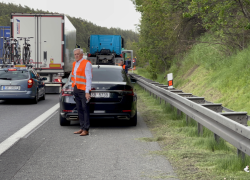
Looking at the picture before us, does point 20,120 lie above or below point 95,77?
below

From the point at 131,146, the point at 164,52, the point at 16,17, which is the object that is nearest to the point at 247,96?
the point at 131,146

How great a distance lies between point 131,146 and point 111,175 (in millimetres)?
2073

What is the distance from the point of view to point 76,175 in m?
5.43

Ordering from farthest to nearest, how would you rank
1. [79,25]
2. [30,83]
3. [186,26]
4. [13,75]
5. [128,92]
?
[79,25]
[186,26]
[13,75]
[30,83]
[128,92]

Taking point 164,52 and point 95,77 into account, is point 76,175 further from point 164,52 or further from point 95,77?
point 164,52

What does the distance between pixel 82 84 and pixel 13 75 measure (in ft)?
26.5

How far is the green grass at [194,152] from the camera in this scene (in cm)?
544

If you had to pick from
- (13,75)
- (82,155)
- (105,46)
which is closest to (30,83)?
(13,75)

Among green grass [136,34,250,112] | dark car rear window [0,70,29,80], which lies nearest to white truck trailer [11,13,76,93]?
dark car rear window [0,70,29,80]

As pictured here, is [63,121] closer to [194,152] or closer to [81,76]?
→ [81,76]

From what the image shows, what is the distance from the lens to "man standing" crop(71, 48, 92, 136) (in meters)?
8.73

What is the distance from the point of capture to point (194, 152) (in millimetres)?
6691

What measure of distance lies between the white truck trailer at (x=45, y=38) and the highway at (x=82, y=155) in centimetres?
1060

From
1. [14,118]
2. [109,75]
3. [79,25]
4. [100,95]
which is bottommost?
[14,118]
